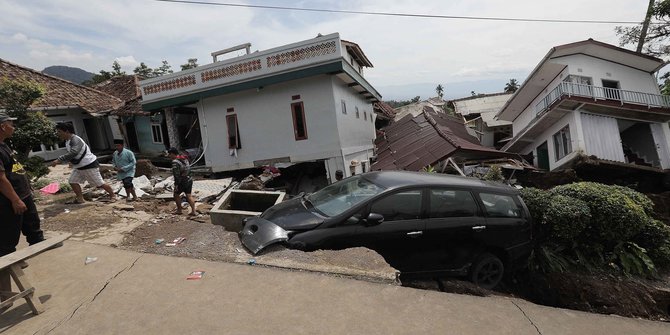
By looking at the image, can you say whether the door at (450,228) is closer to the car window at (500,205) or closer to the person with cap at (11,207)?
the car window at (500,205)

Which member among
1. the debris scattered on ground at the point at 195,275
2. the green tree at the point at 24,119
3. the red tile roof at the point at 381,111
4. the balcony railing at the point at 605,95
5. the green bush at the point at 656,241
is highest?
the red tile roof at the point at 381,111

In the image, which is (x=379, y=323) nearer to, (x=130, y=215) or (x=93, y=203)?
(x=130, y=215)

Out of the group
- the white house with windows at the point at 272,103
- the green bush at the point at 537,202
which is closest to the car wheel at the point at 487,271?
the green bush at the point at 537,202

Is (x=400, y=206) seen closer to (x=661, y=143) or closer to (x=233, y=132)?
(x=233, y=132)

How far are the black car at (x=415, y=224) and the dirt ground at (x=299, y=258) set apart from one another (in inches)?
8.1

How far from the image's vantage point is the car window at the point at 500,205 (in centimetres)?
462

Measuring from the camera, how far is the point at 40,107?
47.9 feet

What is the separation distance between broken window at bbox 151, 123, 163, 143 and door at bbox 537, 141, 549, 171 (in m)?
20.6

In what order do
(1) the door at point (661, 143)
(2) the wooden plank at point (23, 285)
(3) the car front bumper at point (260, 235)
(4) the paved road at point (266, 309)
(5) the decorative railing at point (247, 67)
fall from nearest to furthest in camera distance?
1. (4) the paved road at point (266, 309)
2. (2) the wooden plank at point (23, 285)
3. (3) the car front bumper at point (260, 235)
4. (5) the decorative railing at point (247, 67)
5. (1) the door at point (661, 143)

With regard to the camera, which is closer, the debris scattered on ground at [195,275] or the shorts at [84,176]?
the debris scattered on ground at [195,275]

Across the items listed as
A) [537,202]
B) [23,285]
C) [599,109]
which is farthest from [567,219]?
[599,109]

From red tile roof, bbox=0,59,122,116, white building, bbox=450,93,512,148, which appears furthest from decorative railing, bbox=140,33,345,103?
white building, bbox=450,93,512,148

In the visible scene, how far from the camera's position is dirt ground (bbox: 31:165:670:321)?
356cm

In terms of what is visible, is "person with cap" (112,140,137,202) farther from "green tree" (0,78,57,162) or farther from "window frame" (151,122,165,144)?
"window frame" (151,122,165,144)
